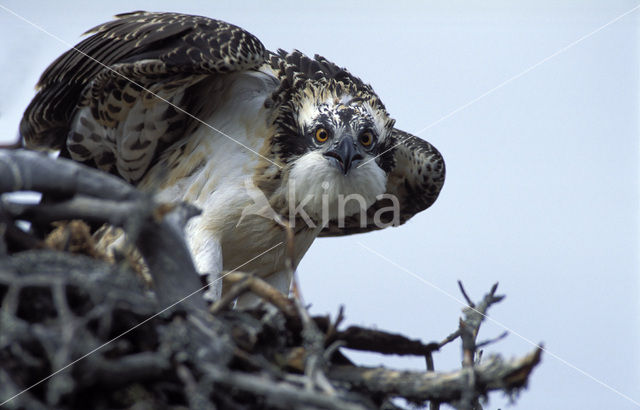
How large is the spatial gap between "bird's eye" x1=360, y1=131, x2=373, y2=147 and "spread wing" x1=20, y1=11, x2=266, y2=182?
80 centimetres

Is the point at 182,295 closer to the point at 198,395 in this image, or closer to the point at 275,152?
the point at 198,395

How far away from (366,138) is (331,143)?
275 mm

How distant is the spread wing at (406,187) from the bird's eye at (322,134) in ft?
3.45

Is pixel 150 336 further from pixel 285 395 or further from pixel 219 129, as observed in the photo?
pixel 219 129

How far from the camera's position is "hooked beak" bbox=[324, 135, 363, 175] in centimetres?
475

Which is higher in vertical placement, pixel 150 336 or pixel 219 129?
pixel 219 129

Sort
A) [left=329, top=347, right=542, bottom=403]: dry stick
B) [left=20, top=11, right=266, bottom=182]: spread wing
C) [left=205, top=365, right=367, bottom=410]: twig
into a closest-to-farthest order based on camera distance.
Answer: [left=205, top=365, right=367, bottom=410]: twig
[left=329, top=347, right=542, bottom=403]: dry stick
[left=20, top=11, right=266, bottom=182]: spread wing

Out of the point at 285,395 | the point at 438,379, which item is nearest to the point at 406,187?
the point at 438,379

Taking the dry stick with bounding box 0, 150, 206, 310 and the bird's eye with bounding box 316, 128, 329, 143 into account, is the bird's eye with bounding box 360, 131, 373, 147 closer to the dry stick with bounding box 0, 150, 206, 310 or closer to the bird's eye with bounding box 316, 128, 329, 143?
the bird's eye with bounding box 316, 128, 329, 143

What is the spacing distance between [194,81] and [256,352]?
2365 mm

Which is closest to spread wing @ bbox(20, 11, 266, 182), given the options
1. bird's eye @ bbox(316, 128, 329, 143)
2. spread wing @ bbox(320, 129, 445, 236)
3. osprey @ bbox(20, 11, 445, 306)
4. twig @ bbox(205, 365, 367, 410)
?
osprey @ bbox(20, 11, 445, 306)

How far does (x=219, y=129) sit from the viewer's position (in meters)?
5.16

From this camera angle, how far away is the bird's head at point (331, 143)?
4832 millimetres

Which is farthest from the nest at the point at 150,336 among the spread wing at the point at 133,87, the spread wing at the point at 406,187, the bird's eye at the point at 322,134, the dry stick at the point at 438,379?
the spread wing at the point at 406,187
